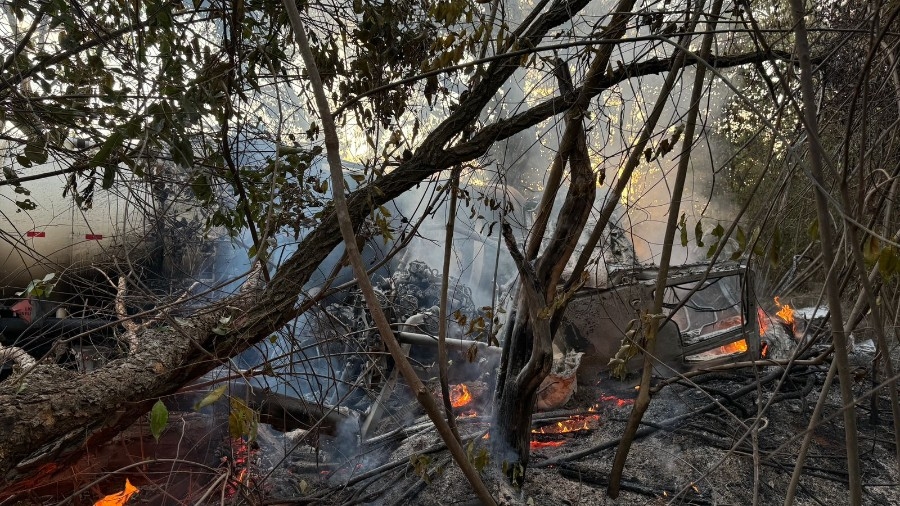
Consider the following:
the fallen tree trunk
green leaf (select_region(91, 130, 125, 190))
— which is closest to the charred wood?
the fallen tree trunk

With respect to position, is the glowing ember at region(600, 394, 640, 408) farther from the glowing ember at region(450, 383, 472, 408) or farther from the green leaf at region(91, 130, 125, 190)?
the green leaf at region(91, 130, 125, 190)

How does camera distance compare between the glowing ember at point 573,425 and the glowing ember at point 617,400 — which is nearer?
the glowing ember at point 573,425

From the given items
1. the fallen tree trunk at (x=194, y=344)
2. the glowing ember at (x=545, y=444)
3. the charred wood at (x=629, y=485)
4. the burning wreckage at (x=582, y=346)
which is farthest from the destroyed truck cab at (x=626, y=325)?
the fallen tree trunk at (x=194, y=344)

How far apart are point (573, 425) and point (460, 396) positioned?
147cm

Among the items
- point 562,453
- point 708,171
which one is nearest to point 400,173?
point 562,453

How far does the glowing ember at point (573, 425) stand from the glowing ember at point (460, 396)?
111cm

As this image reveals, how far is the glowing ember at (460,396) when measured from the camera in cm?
646

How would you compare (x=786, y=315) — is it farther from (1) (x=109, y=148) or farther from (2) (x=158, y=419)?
(1) (x=109, y=148)

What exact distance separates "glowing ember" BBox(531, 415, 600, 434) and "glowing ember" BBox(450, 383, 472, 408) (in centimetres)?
111

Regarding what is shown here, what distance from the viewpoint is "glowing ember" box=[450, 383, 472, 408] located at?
6.46 m

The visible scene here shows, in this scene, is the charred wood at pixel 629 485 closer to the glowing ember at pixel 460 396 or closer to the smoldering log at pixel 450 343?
the smoldering log at pixel 450 343

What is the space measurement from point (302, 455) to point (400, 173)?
3723 millimetres

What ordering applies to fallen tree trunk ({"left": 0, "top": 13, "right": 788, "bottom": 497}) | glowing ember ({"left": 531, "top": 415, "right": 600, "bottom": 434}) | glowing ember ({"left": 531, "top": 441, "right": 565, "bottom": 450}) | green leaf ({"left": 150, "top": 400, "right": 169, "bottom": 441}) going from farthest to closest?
1. glowing ember ({"left": 531, "top": 415, "right": 600, "bottom": 434})
2. glowing ember ({"left": 531, "top": 441, "right": 565, "bottom": 450})
3. fallen tree trunk ({"left": 0, "top": 13, "right": 788, "bottom": 497})
4. green leaf ({"left": 150, "top": 400, "right": 169, "bottom": 441})

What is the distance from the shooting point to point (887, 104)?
307cm
